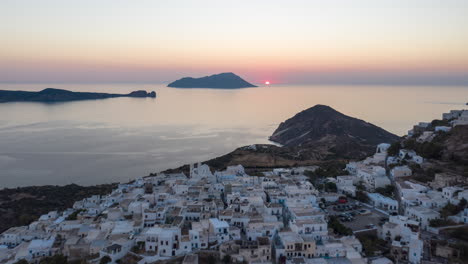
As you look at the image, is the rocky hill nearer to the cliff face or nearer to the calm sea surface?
the cliff face

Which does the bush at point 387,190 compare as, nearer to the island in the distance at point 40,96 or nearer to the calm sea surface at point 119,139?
the calm sea surface at point 119,139

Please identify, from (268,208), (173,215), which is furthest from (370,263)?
(173,215)

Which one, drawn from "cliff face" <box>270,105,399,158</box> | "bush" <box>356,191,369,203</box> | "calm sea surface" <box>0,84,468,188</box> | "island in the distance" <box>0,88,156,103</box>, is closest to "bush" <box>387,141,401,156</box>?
"bush" <box>356,191,369,203</box>

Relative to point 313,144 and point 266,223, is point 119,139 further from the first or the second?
point 266,223

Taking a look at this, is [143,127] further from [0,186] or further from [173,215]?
[173,215]

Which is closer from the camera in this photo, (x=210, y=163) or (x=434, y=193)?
(x=434, y=193)

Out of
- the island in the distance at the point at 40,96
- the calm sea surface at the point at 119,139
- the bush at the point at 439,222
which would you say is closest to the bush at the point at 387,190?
the bush at the point at 439,222

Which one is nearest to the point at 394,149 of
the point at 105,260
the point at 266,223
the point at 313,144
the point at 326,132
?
the point at 266,223
